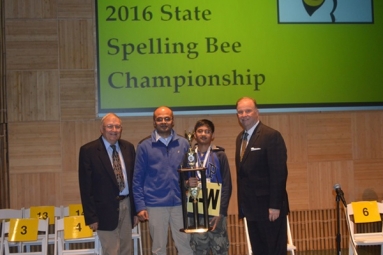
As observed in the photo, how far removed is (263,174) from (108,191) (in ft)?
4.92

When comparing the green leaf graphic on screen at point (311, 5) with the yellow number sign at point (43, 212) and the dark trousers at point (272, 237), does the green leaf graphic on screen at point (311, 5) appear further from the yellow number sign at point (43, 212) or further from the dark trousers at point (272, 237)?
the yellow number sign at point (43, 212)

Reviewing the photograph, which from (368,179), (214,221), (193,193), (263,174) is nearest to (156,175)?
(193,193)

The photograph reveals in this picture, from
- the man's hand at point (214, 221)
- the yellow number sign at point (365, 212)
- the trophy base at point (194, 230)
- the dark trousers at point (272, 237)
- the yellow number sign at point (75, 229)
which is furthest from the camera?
the yellow number sign at point (365, 212)

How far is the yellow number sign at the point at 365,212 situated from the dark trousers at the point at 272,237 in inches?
67.8

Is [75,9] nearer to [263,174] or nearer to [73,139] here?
[73,139]

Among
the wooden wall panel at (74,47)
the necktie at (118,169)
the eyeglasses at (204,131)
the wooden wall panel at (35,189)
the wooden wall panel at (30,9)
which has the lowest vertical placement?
the wooden wall panel at (35,189)

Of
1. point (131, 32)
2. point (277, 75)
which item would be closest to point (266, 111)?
point (277, 75)

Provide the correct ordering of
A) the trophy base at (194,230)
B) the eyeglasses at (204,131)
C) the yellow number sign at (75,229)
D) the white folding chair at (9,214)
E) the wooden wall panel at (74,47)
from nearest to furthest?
the trophy base at (194,230)
the eyeglasses at (204,131)
the yellow number sign at (75,229)
the white folding chair at (9,214)
the wooden wall panel at (74,47)

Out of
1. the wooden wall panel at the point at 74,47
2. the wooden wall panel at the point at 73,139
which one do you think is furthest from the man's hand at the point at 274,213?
the wooden wall panel at the point at 74,47

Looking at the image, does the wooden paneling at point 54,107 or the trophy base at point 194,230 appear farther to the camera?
the wooden paneling at point 54,107

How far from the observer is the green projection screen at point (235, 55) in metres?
7.26

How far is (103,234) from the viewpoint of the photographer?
5258mm

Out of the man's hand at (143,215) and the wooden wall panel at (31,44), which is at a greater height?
the wooden wall panel at (31,44)

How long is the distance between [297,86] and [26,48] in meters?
3.69
